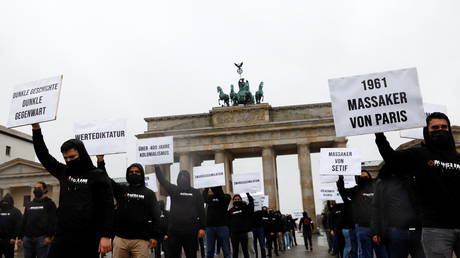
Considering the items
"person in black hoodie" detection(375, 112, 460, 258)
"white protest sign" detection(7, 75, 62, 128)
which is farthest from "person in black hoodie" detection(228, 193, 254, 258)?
"person in black hoodie" detection(375, 112, 460, 258)

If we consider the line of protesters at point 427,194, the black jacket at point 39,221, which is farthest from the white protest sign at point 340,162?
the black jacket at point 39,221

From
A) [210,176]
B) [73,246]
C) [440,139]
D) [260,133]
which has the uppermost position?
[260,133]

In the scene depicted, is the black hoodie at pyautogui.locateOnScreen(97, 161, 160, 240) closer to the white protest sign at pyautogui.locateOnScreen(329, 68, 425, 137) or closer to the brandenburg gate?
the white protest sign at pyautogui.locateOnScreen(329, 68, 425, 137)

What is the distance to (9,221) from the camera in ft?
36.6

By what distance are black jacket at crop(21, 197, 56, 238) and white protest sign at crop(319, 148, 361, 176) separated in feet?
21.8

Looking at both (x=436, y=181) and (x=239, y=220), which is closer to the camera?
(x=436, y=181)

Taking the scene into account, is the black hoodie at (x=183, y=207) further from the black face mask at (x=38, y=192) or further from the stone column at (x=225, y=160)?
the stone column at (x=225, y=160)

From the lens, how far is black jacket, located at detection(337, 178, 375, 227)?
9.52 m

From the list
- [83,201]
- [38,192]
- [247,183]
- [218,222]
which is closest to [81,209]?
[83,201]

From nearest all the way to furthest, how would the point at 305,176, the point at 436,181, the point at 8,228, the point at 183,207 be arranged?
the point at 436,181, the point at 183,207, the point at 8,228, the point at 305,176

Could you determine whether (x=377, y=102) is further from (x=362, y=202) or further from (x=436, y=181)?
(x=362, y=202)

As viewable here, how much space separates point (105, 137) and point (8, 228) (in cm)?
392

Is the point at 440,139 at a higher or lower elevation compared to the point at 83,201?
higher

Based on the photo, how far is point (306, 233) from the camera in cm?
2078
